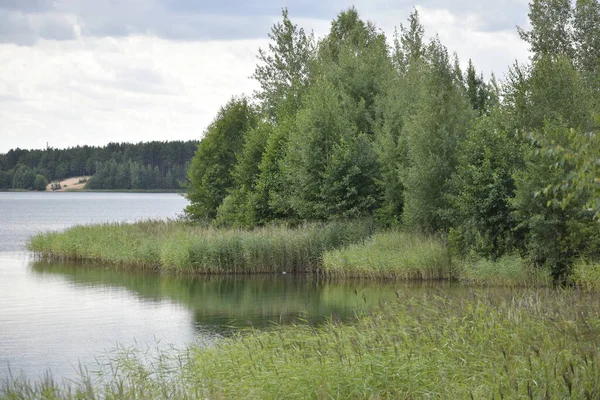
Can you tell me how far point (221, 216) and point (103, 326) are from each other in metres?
26.0

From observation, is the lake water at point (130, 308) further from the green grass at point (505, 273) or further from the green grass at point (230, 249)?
the green grass at point (505, 273)

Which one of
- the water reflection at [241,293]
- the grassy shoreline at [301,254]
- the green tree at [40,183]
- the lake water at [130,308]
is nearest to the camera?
the lake water at [130,308]

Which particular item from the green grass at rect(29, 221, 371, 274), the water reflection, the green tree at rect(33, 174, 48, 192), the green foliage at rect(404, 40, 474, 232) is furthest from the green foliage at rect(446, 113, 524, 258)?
the green tree at rect(33, 174, 48, 192)

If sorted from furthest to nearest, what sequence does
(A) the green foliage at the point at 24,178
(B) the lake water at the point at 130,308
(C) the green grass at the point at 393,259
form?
(A) the green foliage at the point at 24,178 < (C) the green grass at the point at 393,259 < (B) the lake water at the point at 130,308

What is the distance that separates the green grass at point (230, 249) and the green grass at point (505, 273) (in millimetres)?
7248

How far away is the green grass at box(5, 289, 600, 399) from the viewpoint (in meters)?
9.80

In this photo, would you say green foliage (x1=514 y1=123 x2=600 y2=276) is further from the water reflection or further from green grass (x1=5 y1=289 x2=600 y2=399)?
green grass (x1=5 y1=289 x2=600 y2=399)

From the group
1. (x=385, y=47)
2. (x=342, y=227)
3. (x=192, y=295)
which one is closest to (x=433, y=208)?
(x=342, y=227)

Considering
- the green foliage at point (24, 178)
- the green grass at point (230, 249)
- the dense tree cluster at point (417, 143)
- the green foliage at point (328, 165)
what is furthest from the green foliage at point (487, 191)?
the green foliage at point (24, 178)

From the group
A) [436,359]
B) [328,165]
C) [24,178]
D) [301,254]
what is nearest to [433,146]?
[328,165]

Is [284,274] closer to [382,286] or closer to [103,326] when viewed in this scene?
[382,286]

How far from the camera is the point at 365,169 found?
127 ft

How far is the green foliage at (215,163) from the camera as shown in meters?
50.8

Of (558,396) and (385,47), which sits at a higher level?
(385,47)
